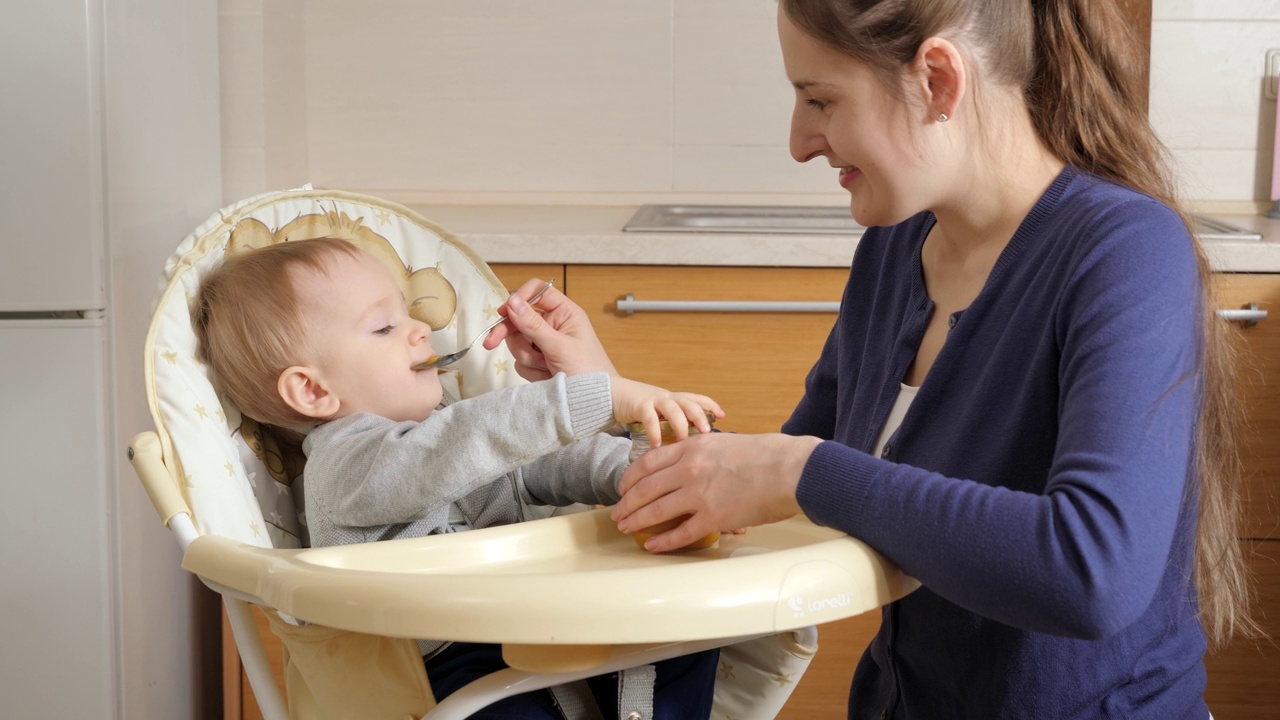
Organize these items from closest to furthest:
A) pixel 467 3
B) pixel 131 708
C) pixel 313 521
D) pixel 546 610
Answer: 1. pixel 546 610
2. pixel 313 521
3. pixel 131 708
4. pixel 467 3

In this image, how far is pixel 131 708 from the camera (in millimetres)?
1806

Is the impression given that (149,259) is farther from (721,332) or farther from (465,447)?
(465,447)

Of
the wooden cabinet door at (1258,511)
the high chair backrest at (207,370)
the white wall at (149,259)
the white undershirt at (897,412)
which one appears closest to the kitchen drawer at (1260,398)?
the wooden cabinet door at (1258,511)

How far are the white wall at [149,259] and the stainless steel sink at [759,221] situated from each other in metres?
0.75

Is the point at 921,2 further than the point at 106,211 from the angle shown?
No

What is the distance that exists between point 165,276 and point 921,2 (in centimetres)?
75

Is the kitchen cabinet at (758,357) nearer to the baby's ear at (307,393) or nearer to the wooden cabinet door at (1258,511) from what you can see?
the wooden cabinet door at (1258,511)

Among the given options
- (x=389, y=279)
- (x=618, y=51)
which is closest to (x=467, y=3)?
(x=618, y=51)

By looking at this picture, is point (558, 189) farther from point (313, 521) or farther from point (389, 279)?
point (313, 521)

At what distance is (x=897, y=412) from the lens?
1.12 meters

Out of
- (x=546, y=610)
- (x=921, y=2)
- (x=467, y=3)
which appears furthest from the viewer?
(x=467, y=3)

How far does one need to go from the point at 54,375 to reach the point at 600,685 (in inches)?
42.9

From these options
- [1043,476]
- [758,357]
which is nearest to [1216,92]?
[758,357]

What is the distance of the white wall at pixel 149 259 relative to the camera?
1.74 metres
